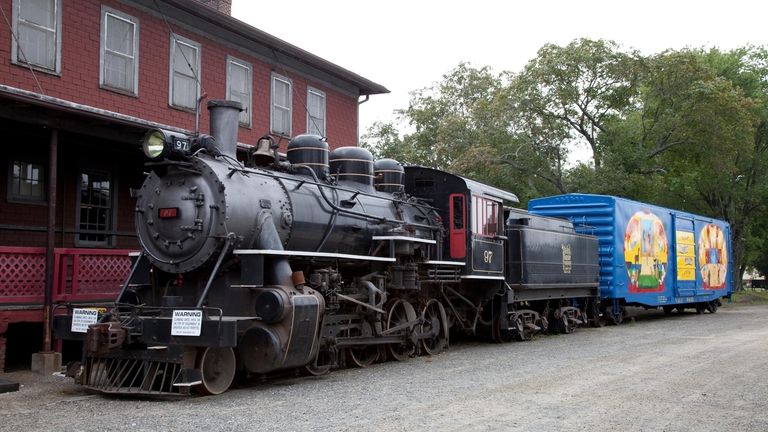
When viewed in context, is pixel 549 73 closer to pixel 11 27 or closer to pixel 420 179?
pixel 420 179

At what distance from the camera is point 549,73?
27172 millimetres

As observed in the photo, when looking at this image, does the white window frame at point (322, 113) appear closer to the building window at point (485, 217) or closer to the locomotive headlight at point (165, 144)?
the building window at point (485, 217)

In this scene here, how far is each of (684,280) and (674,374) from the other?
13.6m

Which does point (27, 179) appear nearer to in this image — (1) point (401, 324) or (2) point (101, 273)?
(2) point (101, 273)

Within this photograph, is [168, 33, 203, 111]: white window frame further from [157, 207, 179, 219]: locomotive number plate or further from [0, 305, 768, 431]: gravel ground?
[0, 305, 768, 431]: gravel ground

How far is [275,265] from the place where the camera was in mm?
8102

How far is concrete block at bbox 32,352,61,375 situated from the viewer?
9.52 meters

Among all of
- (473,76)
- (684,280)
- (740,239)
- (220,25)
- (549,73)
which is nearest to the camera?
(220,25)

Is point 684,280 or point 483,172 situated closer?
point 684,280

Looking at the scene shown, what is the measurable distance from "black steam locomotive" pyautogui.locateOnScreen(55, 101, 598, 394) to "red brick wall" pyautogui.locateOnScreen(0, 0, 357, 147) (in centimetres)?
447

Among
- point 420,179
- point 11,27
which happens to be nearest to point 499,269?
point 420,179

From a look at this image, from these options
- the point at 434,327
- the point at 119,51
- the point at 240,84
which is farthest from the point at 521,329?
the point at 119,51

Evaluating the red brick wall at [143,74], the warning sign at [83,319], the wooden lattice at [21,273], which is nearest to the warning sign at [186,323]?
the warning sign at [83,319]

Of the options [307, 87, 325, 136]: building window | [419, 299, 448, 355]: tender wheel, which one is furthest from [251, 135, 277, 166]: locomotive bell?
[307, 87, 325, 136]: building window
